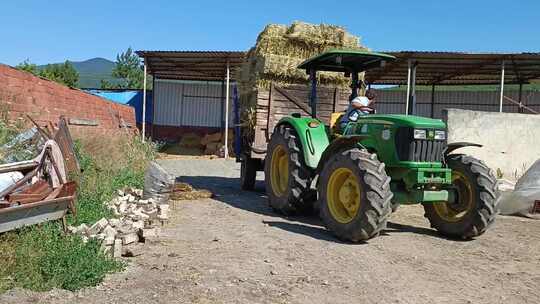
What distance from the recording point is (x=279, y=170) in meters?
8.04

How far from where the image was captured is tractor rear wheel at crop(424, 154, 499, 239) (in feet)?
19.7

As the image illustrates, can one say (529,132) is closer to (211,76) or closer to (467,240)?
(467,240)

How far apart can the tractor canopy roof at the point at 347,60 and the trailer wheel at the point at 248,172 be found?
265cm

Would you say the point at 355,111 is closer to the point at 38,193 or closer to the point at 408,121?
the point at 408,121

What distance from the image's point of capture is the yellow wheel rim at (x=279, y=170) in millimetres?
7875

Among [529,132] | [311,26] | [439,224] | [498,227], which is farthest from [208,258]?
[529,132]

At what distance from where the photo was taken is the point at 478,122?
39.0 feet

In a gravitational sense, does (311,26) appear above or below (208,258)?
above

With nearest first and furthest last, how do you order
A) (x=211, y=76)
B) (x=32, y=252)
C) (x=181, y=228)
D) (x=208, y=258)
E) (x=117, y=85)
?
(x=32, y=252)
(x=208, y=258)
(x=181, y=228)
(x=211, y=76)
(x=117, y=85)

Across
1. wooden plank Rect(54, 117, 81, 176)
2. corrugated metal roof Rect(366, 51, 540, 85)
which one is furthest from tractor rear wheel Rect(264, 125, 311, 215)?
corrugated metal roof Rect(366, 51, 540, 85)

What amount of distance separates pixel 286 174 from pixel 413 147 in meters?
2.38

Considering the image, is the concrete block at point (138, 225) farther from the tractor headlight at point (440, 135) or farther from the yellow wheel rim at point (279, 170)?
the tractor headlight at point (440, 135)

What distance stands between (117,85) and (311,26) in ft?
86.3

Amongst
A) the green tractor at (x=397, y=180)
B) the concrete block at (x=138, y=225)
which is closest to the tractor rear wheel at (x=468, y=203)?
the green tractor at (x=397, y=180)
